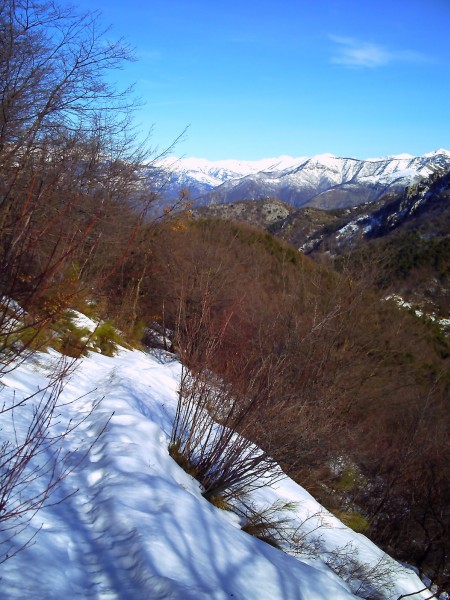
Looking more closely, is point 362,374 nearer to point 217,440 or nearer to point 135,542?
point 217,440

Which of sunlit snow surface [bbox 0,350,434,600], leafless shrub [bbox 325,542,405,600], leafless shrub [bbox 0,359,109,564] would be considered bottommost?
leafless shrub [bbox 325,542,405,600]

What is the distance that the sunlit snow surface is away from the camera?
2.17 meters

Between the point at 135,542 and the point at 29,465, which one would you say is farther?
the point at 29,465

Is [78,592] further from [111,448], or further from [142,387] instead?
[142,387]

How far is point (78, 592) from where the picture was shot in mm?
2119

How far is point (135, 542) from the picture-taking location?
97.4 inches

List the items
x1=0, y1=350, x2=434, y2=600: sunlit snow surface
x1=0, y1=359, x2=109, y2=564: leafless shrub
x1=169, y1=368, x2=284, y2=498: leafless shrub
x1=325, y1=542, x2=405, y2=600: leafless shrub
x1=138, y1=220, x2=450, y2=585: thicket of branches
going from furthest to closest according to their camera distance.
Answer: x1=138, y1=220, x2=450, y2=585: thicket of branches
x1=325, y1=542, x2=405, y2=600: leafless shrub
x1=169, y1=368, x2=284, y2=498: leafless shrub
x1=0, y1=350, x2=434, y2=600: sunlit snow surface
x1=0, y1=359, x2=109, y2=564: leafless shrub

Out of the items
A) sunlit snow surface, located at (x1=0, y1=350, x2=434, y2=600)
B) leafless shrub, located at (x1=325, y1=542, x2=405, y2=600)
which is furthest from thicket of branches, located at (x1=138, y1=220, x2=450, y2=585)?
sunlit snow surface, located at (x1=0, y1=350, x2=434, y2=600)

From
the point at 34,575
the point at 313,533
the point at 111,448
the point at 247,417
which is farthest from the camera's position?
the point at 313,533

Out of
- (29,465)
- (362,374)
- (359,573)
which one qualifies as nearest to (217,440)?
(29,465)

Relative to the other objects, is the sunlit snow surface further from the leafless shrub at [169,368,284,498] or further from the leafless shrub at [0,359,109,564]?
the leafless shrub at [169,368,284,498]

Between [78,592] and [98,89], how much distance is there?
8415mm

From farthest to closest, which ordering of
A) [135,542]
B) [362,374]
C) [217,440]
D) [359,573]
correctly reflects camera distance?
[362,374], [359,573], [217,440], [135,542]

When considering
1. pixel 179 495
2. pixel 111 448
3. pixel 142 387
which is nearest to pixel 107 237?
pixel 142 387
